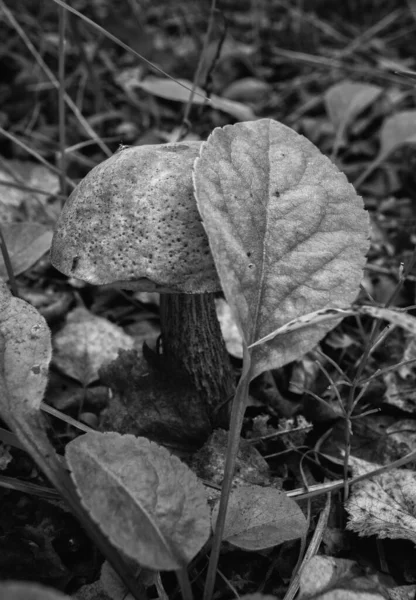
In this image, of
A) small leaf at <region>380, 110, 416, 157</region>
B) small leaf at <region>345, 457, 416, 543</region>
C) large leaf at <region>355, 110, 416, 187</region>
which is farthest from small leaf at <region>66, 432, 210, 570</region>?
small leaf at <region>380, 110, 416, 157</region>

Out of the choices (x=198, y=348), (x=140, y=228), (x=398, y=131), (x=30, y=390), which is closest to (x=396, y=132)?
(x=398, y=131)

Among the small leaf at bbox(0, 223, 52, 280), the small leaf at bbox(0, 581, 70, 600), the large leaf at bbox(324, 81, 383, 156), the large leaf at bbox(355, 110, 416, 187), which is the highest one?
the large leaf at bbox(324, 81, 383, 156)

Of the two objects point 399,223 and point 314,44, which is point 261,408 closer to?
point 399,223

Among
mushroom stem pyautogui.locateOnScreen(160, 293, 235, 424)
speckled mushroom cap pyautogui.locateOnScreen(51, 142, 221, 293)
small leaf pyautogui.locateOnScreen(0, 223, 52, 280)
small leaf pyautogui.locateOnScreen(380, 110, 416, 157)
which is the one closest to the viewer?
speckled mushroom cap pyautogui.locateOnScreen(51, 142, 221, 293)

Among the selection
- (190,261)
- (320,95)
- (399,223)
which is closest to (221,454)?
(190,261)

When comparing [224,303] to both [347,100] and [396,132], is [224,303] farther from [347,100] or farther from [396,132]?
[347,100]

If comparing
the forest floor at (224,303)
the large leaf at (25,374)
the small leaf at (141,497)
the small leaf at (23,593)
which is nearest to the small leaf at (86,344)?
the forest floor at (224,303)

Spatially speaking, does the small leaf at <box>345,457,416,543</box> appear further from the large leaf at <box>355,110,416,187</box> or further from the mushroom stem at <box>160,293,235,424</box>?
the large leaf at <box>355,110,416,187</box>
